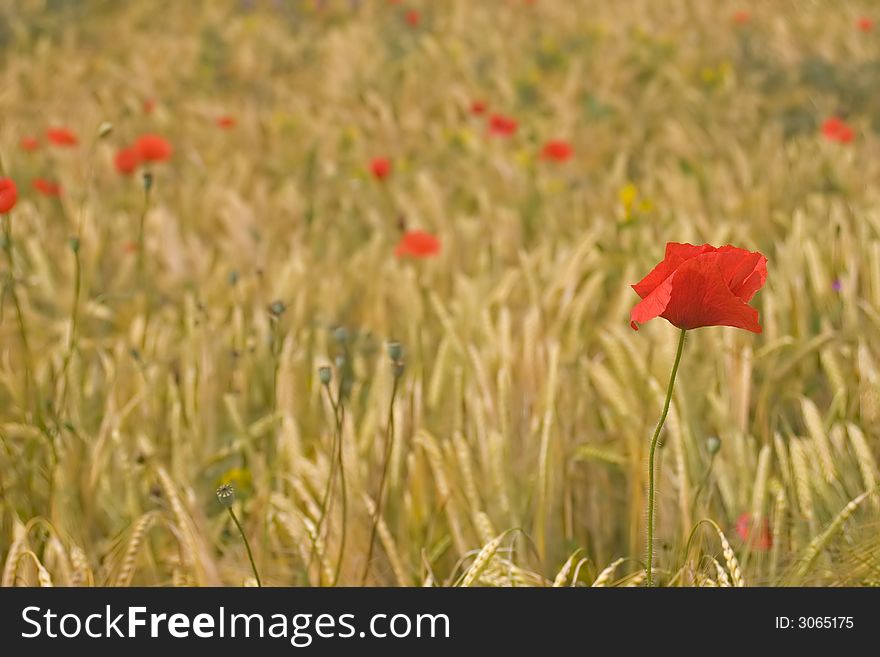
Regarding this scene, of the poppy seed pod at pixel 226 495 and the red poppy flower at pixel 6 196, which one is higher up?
the red poppy flower at pixel 6 196

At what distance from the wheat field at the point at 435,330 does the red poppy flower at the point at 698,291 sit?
0.29 m

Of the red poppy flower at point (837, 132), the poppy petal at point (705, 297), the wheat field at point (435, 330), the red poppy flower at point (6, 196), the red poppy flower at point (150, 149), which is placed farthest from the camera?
the red poppy flower at point (837, 132)

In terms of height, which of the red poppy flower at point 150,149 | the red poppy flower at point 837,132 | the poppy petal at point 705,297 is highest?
the red poppy flower at point 837,132

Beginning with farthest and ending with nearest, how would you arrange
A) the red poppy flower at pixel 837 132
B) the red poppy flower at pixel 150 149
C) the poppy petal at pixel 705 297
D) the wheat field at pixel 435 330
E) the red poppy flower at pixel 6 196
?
the red poppy flower at pixel 837 132 → the red poppy flower at pixel 150 149 → the wheat field at pixel 435 330 → the red poppy flower at pixel 6 196 → the poppy petal at pixel 705 297

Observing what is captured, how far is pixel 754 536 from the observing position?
3.90 ft

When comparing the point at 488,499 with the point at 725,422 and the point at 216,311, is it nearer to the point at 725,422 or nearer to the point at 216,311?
the point at 725,422

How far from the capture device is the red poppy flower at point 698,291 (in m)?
0.79

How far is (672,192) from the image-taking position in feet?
8.26

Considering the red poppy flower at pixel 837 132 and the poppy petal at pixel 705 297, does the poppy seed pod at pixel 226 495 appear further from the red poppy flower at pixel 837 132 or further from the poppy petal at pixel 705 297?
the red poppy flower at pixel 837 132

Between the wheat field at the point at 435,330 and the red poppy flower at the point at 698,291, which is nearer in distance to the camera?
the red poppy flower at the point at 698,291

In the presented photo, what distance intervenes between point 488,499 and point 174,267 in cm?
124

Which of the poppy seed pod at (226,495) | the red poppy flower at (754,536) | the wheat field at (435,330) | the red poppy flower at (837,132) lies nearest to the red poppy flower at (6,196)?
the wheat field at (435,330)

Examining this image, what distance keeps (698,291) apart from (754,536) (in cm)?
51

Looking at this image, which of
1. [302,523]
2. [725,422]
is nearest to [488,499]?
[302,523]
